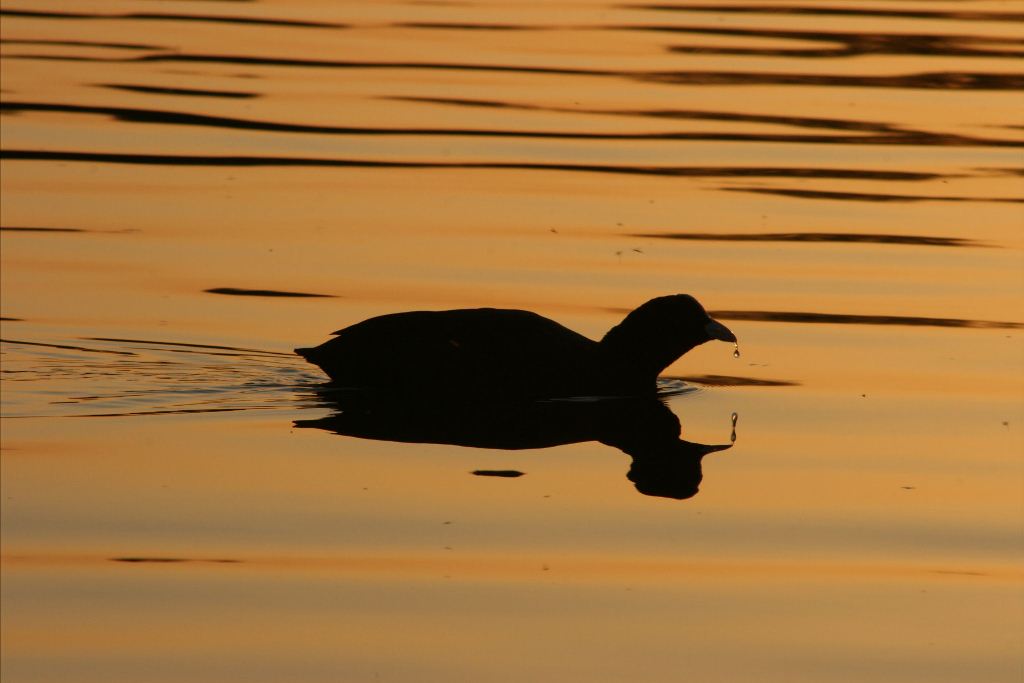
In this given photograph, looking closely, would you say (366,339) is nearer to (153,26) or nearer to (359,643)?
(359,643)

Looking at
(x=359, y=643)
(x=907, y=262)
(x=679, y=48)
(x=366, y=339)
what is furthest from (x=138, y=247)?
(x=679, y=48)

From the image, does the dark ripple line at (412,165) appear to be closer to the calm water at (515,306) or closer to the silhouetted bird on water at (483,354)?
the calm water at (515,306)

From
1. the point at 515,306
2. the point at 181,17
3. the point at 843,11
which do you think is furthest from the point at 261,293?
the point at 843,11

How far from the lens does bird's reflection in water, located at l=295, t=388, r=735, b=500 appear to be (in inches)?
436

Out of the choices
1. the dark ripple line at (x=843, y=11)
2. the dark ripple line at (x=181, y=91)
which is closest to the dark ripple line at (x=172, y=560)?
the dark ripple line at (x=181, y=91)

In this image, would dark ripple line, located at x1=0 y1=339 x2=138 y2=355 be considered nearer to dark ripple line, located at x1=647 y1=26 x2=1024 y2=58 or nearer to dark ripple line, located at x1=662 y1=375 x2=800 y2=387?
dark ripple line, located at x1=662 y1=375 x2=800 y2=387

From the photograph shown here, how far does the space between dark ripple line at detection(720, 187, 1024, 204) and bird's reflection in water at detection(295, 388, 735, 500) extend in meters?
5.23

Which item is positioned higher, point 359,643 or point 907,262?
point 907,262

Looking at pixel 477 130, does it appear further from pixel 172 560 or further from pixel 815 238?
pixel 172 560

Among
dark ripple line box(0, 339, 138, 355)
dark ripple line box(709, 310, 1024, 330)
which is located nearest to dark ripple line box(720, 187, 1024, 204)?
dark ripple line box(709, 310, 1024, 330)

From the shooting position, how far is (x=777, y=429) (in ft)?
38.5

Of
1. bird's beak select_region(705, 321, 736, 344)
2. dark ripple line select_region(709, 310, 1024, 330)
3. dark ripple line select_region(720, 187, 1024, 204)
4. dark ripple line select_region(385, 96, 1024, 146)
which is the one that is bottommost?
bird's beak select_region(705, 321, 736, 344)

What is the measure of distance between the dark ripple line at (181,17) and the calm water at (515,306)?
8 centimetres

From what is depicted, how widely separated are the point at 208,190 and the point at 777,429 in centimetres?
667
